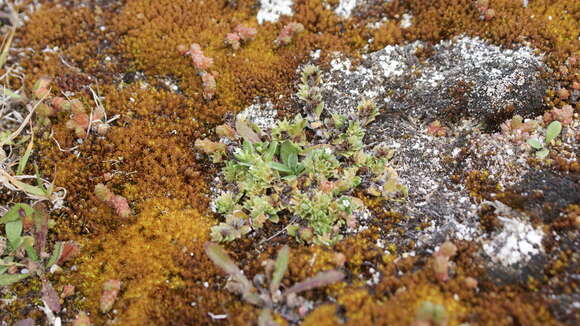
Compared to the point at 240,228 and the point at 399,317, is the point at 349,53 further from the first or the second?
the point at 399,317

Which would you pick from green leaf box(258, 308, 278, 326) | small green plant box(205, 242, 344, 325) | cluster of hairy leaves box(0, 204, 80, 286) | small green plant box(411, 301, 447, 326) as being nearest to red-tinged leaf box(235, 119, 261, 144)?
small green plant box(205, 242, 344, 325)

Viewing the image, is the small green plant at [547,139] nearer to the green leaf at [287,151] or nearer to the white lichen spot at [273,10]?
the green leaf at [287,151]

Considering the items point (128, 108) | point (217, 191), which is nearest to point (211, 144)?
point (217, 191)

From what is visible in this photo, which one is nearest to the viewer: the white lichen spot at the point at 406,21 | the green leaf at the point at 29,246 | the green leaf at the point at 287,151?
the green leaf at the point at 29,246

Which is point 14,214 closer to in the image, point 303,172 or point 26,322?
point 26,322

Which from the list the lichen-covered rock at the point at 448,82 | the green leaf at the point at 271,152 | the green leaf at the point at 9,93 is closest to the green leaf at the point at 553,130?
the lichen-covered rock at the point at 448,82

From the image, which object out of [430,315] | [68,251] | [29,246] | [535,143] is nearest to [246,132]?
[68,251]

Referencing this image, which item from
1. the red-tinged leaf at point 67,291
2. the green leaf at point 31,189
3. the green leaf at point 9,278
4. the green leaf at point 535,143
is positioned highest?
the green leaf at point 535,143
